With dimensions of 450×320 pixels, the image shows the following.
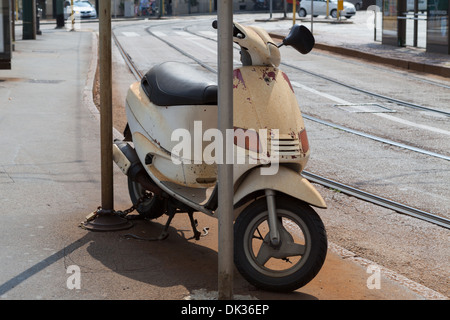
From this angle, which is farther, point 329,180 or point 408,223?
point 329,180

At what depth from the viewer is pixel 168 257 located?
521cm

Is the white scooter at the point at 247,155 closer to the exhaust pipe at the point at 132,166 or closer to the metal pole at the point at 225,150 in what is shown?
the exhaust pipe at the point at 132,166

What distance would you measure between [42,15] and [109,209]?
157 feet

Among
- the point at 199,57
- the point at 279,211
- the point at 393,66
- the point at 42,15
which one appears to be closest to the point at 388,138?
the point at 279,211

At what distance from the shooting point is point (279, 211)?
457cm

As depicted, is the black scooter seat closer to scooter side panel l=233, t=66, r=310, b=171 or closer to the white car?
scooter side panel l=233, t=66, r=310, b=171

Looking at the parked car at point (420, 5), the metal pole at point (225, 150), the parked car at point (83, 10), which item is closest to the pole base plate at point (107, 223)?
the metal pole at point (225, 150)

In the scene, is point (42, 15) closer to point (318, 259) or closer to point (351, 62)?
point (351, 62)

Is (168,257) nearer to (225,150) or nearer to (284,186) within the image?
(284,186)

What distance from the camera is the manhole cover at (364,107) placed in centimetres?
1267

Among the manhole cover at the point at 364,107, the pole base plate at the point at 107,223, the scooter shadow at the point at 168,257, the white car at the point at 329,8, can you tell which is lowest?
the scooter shadow at the point at 168,257

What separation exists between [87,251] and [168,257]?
0.53 m

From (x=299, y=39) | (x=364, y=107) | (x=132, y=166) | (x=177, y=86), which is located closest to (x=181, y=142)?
(x=177, y=86)

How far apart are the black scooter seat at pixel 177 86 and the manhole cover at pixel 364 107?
7269mm
